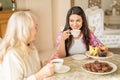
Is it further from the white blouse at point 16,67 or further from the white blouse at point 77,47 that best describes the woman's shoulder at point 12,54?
the white blouse at point 77,47

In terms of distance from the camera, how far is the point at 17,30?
1.44 m

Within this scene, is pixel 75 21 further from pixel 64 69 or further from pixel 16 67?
pixel 16 67

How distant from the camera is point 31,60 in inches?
61.9

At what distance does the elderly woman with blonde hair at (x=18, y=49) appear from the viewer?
141 centimetres

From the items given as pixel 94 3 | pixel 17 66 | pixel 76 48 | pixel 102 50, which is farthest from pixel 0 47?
pixel 94 3

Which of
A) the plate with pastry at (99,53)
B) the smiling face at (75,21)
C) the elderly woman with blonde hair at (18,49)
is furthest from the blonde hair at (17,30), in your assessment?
the smiling face at (75,21)

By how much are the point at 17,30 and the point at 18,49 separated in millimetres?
131

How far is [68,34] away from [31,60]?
1.93 feet

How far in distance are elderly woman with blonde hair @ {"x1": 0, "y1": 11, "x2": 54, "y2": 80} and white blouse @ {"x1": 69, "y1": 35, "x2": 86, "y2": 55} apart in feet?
2.30

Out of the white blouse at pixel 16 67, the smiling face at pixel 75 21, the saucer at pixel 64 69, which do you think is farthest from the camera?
the smiling face at pixel 75 21

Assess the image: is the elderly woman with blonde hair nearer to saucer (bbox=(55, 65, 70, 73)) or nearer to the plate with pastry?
saucer (bbox=(55, 65, 70, 73))

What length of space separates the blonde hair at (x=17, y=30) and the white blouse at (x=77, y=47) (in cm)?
78

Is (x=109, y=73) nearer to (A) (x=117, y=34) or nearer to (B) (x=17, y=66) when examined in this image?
(B) (x=17, y=66)

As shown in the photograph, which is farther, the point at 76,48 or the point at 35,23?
the point at 76,48
